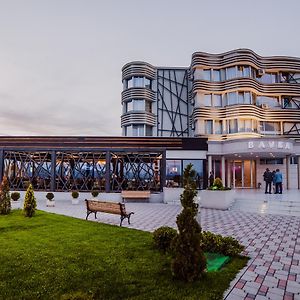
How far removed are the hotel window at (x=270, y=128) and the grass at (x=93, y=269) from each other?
2462 cm

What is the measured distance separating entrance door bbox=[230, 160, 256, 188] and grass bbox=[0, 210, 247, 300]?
2125 centimetres

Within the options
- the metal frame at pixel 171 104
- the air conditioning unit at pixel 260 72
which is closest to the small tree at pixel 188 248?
the air conditioning unit at pixel 260 72

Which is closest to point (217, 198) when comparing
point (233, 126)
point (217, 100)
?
point (233, 126)

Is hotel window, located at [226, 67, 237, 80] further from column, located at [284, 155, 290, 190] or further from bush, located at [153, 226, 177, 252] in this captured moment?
bush, located at [153, 226, 177, 252]

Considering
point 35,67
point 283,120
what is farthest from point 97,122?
point 283,120

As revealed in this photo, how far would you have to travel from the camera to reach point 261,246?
7.80 meters

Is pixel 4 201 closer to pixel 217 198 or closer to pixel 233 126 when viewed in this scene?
pixel 217 198

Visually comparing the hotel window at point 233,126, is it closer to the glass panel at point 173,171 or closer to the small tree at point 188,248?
the glass panel at point 173,171

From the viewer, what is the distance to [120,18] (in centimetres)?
1576

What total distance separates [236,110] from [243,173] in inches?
Answer: 253

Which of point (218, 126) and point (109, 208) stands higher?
point (218, 126)

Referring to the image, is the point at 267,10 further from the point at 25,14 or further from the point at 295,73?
the point at 295,73

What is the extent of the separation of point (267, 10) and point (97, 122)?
108 ft

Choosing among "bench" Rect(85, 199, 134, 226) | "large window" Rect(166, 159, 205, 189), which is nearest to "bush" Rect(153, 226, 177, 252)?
"bench" Rect(85, 199, 134, 226)
